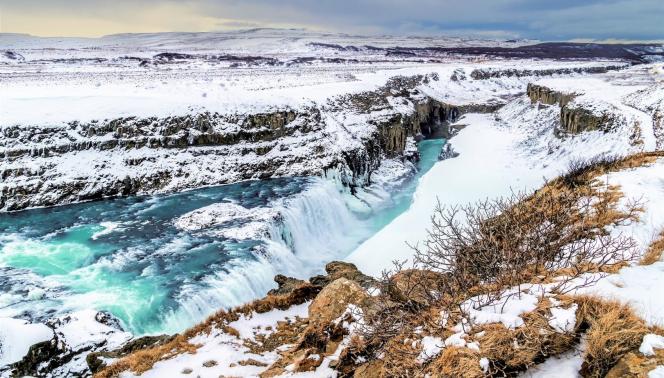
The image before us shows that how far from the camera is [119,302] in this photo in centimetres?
1727

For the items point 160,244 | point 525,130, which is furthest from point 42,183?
point 525,130

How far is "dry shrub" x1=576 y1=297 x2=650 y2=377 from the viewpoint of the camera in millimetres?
4480

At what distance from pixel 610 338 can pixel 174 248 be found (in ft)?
68.2

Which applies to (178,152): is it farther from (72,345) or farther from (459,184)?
Answer: (459,184)

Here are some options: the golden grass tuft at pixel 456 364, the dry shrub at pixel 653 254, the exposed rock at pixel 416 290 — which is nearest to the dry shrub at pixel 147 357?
the exposed rock at pixel 416 290

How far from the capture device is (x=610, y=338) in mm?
4539

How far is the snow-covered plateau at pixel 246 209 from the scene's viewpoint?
34.0ft

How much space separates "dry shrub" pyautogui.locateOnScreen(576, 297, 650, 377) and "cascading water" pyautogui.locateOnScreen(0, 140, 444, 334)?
15259 millimetres

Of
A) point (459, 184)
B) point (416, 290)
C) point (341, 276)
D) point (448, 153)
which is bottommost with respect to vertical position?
point (459, 184)

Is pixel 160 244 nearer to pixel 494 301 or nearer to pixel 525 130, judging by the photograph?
pixel 494 301

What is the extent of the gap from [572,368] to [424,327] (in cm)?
188

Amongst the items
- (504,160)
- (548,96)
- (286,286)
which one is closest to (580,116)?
(504,160)

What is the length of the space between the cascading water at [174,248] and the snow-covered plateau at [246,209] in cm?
10

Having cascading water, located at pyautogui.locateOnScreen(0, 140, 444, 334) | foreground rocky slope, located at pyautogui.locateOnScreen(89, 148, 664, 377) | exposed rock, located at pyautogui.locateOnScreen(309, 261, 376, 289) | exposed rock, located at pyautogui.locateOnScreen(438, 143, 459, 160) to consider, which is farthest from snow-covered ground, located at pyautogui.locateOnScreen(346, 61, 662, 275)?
foreground rocky slope, located at pyautogui.locateOnScreen(89, 148, 664, 377)
